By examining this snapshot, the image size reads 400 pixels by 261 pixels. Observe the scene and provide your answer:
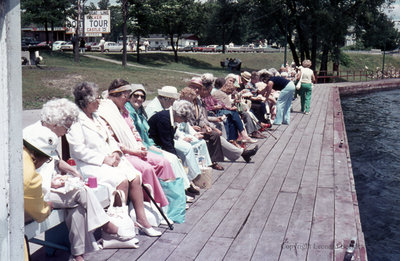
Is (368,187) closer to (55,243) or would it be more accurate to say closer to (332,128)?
(332,128)

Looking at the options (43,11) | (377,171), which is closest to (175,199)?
(377,171)

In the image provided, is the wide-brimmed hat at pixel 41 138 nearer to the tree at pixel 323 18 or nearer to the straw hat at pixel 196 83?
the straw hat at pixel 196 83

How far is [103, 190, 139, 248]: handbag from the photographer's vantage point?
407 cm

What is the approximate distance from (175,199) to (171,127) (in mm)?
970

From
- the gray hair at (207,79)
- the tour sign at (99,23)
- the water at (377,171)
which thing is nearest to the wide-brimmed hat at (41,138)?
the gray hair at (207,79)

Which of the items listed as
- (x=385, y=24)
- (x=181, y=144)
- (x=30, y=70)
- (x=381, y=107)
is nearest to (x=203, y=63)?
(x=385, y=24)

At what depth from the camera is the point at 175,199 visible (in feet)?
16.2

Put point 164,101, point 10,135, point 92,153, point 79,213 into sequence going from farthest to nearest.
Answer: point 164,101 < point 92,153 < point 79,213 < point 10,135

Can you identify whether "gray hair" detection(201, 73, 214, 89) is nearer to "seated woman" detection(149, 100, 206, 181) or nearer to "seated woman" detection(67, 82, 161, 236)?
"seated woman" detection(149, 100, 206, 181)

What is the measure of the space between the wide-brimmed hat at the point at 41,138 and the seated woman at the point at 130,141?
4.08 ft

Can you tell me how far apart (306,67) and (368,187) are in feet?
14.8

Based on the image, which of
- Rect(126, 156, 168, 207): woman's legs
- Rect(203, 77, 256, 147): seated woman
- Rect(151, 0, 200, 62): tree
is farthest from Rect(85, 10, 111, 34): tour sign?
Rect(126, 156, 168, 207): woman's legs

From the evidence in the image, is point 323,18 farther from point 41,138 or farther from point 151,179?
point 41,138

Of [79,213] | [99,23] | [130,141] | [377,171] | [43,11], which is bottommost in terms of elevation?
[377,171]
